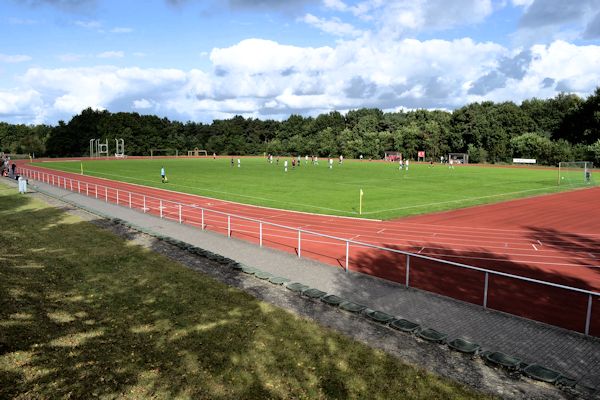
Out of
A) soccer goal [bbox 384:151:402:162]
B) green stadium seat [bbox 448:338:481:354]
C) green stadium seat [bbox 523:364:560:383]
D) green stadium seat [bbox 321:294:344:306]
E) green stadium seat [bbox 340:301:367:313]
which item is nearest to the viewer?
green stadium seat [bbox 523:364:560:383]

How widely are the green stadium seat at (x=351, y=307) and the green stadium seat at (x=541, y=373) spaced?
361 cm

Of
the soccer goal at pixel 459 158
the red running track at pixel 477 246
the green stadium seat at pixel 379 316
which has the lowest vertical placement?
the red running track at pixel 477 246

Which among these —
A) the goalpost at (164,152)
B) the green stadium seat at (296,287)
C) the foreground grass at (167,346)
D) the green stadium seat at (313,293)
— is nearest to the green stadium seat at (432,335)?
the foreground grass at (167,346)

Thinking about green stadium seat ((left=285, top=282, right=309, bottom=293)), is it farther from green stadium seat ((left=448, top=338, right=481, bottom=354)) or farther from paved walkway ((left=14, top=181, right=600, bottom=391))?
green stadium seat ((left=448, top=338, right=481, bottom=354))

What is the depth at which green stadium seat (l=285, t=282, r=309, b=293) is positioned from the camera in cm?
1143

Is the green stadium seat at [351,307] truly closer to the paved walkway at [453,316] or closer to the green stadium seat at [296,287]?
the paved walkway at [453,316]

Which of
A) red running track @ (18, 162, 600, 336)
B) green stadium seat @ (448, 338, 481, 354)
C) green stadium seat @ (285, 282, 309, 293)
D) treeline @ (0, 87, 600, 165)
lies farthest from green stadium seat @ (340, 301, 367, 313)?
treeline @ (0, 87, 600, 165)

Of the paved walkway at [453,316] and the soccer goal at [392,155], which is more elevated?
the soccer goal at [392,155]

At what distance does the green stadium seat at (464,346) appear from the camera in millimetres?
8078

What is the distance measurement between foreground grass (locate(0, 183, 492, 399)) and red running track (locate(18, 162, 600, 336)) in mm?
4916

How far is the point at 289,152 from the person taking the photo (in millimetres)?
125750

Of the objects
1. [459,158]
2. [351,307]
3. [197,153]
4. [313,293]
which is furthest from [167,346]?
[197,153]

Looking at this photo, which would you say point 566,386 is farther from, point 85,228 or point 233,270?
point 85,228

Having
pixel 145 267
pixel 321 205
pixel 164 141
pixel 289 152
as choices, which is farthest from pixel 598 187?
pixel 164 141
